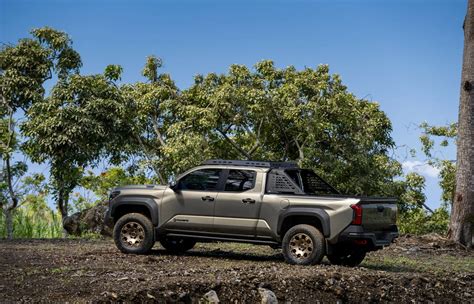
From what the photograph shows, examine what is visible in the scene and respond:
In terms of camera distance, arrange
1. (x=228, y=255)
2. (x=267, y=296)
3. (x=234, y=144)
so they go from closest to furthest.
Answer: (x=267, y=296) → (x=228, y=255) → (x=234, y=144)

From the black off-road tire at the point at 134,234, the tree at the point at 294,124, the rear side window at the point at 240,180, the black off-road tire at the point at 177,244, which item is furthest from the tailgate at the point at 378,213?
the tree at the point at 294,124

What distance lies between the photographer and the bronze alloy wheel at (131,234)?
1398 cm

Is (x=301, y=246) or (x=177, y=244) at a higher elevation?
(x=301, y=246)

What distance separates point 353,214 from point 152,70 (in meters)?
21.5

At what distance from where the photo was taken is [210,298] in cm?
972

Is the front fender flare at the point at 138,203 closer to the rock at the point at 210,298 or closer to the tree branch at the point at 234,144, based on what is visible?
the rock at the point at 210,298

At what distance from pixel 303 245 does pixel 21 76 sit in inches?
617

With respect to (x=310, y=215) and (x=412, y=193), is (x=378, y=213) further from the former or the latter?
(x=412, y=193)

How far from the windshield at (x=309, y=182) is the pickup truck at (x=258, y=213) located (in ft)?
0.06

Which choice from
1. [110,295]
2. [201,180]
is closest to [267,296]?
[110,295]

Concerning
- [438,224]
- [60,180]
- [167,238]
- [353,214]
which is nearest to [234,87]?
[60,180]

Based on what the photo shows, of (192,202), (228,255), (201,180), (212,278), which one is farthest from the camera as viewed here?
(228,255)

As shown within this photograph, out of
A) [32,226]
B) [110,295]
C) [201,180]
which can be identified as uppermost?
[201,180]

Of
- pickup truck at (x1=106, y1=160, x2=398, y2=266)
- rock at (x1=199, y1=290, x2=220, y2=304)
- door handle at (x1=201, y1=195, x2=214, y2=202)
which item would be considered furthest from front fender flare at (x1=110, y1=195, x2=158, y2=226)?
rock at (x1=199, y1=290, x2=220, y2=304)
